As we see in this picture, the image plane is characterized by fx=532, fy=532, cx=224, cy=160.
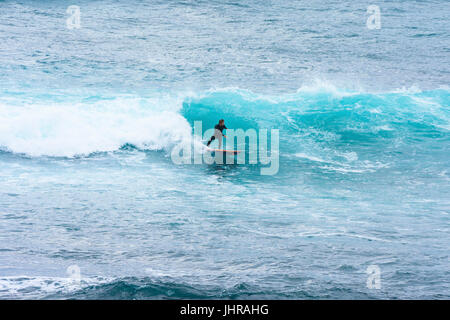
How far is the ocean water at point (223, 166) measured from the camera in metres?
6.59

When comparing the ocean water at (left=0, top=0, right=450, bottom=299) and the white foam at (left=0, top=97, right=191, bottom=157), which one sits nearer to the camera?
the ocean water at (left=0, top=0, right=450, bottom=299)

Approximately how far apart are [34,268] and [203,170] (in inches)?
258

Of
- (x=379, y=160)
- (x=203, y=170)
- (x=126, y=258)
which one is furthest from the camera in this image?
(x=379, y=160)

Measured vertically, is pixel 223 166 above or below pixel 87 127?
below

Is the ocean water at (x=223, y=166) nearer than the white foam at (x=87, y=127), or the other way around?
the ocean water at (x=223, y=166)

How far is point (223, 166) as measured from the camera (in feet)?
43.1

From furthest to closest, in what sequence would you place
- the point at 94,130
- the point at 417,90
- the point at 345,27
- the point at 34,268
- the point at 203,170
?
the point at 345,27
the point at 417,90
the point at 94,130
the point at 203,170
the point at 34,268

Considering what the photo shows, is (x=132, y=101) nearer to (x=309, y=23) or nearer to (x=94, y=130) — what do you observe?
(x=94, y=130)

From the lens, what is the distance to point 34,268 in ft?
21.1

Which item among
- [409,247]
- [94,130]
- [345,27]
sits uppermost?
[345,27]

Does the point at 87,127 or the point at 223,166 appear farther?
the point at 87,127

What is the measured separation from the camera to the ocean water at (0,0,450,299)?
6586 millimetres

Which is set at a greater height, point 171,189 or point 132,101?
point 132,101
